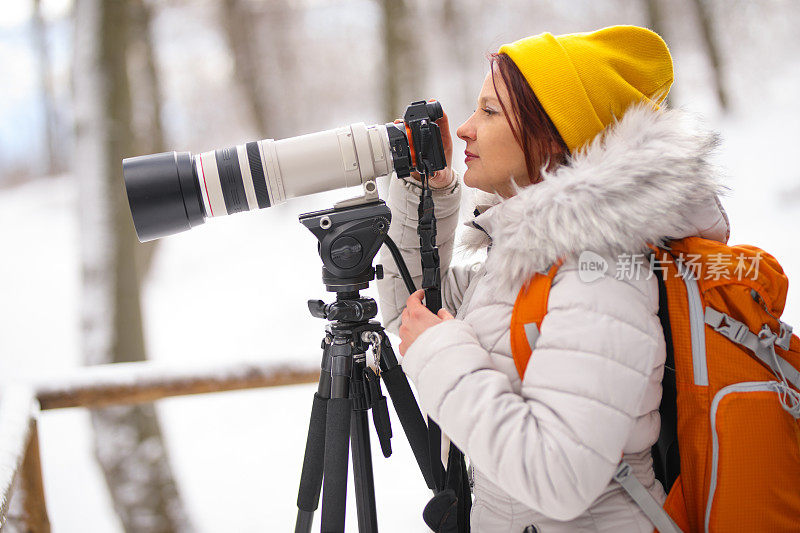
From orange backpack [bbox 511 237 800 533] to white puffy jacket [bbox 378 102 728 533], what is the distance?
0.15ft

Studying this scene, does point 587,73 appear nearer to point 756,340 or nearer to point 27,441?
point 756,340

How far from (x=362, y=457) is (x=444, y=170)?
671 millimetres

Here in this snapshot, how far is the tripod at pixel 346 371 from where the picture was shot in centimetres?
111

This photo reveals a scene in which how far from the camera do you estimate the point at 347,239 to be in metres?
1.13

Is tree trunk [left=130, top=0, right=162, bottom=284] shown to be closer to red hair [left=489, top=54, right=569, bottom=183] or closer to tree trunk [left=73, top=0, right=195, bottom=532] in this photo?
tree trunk [left=73, top=0, right=195, bottom=532]

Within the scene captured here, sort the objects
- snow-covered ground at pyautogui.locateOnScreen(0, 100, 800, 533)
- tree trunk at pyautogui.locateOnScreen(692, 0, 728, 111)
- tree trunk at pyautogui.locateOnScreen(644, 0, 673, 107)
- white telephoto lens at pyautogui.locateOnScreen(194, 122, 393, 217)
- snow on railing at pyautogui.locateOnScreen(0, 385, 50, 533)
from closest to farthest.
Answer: white telephoto lens at pyautogui.locateOnScreen(194, 122, 393, 217)
snow on railing at pyautogui.locateOnScreen(0, 385, 50, 533)
snow-covered ground at pyautogui.locateOnScreen(0, 100, 800, 533)
tree trunk at pyautogui.locateOnScreen(644, 0, 673, 107)
tree trunk at pyautogui.locateOnScreen(692, 0, 728, 111)

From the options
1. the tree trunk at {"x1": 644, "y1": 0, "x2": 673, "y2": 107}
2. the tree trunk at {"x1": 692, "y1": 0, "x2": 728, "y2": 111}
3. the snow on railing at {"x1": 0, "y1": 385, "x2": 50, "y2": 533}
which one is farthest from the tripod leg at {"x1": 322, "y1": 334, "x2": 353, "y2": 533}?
the tree trunk at {"x1": 692, "y1": 0, "x2": 728, "y2": 111}

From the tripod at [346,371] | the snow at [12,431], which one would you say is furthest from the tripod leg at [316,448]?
the snow at [12,431]

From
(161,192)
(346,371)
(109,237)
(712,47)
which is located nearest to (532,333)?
(346,371)

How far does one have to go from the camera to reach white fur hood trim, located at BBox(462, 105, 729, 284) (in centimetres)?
94

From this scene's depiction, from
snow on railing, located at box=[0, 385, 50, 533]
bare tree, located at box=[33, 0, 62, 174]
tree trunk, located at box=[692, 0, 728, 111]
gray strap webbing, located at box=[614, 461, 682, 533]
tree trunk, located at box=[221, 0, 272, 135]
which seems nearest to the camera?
gray strap webbing, located at box=[614, 461, 682, 533]

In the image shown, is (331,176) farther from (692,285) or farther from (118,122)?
(118,122)

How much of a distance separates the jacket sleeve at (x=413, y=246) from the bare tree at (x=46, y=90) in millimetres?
10072

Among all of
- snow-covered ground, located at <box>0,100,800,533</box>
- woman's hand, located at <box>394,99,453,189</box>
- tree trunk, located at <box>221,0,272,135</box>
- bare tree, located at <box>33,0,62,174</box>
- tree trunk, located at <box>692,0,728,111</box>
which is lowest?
snow-covered ground, located at <box>0,100,800,533</box>
